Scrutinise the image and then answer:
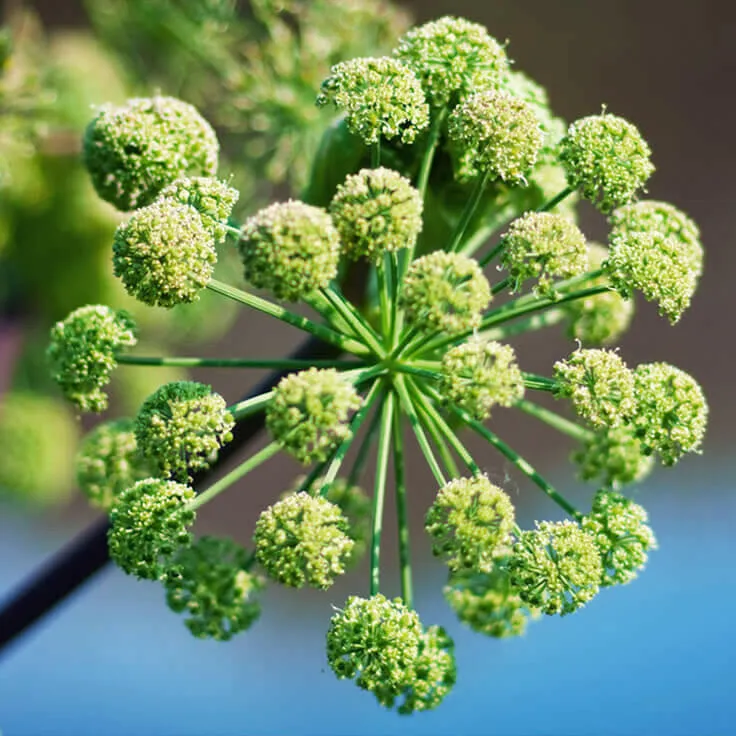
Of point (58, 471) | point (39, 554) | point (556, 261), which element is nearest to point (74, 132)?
point (58, 471)

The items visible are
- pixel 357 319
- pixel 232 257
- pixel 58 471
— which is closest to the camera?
pixel 357 319

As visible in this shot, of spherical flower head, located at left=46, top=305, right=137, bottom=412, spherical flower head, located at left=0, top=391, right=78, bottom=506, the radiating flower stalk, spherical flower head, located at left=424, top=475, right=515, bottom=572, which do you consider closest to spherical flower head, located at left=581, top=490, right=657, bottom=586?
the radiating flower stalk

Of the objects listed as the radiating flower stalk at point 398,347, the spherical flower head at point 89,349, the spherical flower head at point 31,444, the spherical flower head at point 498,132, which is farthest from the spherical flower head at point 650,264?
the spherical flower head at point 31,444

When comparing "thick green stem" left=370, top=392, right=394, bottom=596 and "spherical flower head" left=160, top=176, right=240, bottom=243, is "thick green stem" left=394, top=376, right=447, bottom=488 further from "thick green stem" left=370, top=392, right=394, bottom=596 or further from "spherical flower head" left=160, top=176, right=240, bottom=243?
"spherical flower head" left=160, top=176, right=240, bottom=243

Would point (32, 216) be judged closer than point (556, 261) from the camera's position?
No

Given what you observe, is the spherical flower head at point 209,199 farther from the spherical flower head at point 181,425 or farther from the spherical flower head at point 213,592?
the spherical flower head at point 213,592

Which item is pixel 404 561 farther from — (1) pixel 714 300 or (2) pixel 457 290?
(1) pixel 714 300
